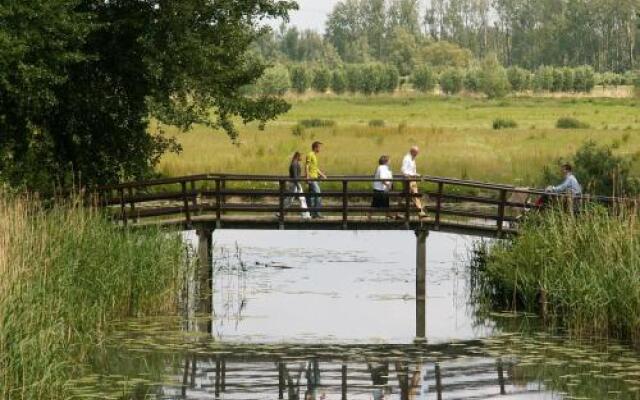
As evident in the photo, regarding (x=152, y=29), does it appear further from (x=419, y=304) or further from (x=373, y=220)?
(x=419, y=304)

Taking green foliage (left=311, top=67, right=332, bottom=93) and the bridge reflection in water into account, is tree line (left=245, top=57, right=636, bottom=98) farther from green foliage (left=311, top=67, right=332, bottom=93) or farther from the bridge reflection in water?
the bridge reflection in water

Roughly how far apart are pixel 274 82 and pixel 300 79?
10.7m

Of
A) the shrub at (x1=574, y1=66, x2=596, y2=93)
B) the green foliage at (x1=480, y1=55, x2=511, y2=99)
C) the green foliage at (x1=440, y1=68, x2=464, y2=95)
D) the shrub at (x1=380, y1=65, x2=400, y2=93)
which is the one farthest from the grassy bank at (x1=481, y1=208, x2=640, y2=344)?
the shrub at (x1=380, y1=65, x2=400, y2=93)

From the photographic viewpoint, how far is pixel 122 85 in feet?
112

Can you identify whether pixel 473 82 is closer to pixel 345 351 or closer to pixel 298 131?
pixel 298 131

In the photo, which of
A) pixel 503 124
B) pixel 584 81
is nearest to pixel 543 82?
pixel 584 81

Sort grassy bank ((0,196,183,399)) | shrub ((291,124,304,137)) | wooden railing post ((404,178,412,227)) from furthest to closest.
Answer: shrub ((291,124,304,137)) < wooden railing post ((404,178,412,227)) < grassy bank ((0,196,183,399))

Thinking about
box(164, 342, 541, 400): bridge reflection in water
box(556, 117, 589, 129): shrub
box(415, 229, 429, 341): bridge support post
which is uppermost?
box(556, 117, 589, 129): shrub

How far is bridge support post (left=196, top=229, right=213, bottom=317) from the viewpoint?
29.9 m

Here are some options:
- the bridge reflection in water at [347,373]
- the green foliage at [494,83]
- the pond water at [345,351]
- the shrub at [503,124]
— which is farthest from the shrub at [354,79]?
the bridge reflection in water at [347,373]

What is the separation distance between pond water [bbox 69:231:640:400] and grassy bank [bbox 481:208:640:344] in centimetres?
52

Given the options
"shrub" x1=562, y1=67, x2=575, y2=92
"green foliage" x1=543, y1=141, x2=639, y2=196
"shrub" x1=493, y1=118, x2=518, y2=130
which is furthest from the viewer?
"shrub" x1=562, y1=67, x2=575, y2=92

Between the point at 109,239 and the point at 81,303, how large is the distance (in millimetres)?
3051

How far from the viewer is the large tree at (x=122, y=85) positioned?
31906mm
